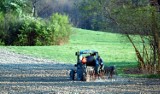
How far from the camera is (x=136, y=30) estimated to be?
790 inches

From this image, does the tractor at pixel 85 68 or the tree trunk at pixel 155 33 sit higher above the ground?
the tree trunk at pixel 155 33

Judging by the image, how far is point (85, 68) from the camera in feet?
53.8

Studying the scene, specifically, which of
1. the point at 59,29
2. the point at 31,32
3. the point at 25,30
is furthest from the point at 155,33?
the point at 59,29

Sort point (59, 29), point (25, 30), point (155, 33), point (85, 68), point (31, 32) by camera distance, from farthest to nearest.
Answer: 1. point (59, 29)
2. point (31, 32)
3. point (25, 30)
4. point (155, 33)
5. point (85, 68)

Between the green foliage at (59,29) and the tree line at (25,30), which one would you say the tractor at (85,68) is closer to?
the tree line at (25,30)

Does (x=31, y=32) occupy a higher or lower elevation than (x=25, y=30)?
lower

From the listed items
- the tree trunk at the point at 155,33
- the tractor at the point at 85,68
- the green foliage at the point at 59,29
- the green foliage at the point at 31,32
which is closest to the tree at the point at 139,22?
the tree trunk at the point at 155,33

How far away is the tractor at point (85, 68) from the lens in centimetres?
1641

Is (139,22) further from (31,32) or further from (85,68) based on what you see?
(31,32)

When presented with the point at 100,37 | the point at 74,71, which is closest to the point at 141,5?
the point at 74,71

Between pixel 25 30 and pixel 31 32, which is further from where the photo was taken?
pixel 31 32

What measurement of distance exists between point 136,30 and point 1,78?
6042 millimetres

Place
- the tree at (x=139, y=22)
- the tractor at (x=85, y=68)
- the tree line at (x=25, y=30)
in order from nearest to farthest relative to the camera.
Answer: the tractor at (x=85, y=68)
the tree at (x=139, y=22)
the tree line at (x=25, y=30)

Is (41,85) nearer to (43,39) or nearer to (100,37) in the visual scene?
(43,39)
